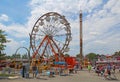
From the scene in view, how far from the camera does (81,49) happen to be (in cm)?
8931

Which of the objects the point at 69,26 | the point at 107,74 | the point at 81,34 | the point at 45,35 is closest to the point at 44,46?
the point at 45,35

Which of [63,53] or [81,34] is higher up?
[81,34]

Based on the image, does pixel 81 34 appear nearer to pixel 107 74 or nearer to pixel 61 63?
pixel 61 63

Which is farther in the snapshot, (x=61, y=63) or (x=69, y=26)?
(x=69, y=26)

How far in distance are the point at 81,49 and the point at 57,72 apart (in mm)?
49132

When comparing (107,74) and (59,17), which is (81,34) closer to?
(59,17)

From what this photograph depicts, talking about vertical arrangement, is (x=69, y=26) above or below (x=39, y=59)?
above

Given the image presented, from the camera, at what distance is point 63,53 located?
5366cm

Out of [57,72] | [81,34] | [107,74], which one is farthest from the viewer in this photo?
Result: [81,34]

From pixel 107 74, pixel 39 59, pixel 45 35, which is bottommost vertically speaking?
pixel 107 74

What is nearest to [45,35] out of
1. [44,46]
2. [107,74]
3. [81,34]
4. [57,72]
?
[44,46]

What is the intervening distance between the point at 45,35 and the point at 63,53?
5674 mm

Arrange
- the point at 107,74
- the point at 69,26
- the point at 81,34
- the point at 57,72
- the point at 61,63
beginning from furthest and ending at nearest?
the point at 81,34
the point at 69,26
the point at 61,63
the point at 57,72
the point at 107,74

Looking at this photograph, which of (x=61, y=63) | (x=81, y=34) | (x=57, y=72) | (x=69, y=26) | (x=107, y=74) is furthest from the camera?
(x=81, y=34)
